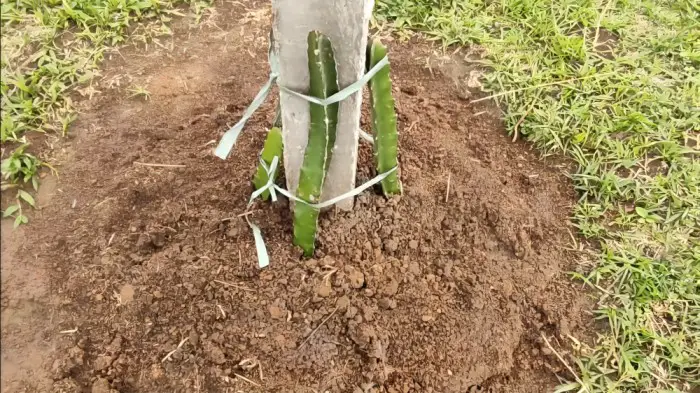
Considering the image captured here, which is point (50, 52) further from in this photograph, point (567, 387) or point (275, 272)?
point (567, 387)

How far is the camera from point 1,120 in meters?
2.25

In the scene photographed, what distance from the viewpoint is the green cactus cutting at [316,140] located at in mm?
1415

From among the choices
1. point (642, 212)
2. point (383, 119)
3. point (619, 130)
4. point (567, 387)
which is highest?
point (383, 119)

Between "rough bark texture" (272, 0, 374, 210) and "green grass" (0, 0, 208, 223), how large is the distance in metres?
0.96

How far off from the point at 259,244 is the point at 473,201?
74 cm

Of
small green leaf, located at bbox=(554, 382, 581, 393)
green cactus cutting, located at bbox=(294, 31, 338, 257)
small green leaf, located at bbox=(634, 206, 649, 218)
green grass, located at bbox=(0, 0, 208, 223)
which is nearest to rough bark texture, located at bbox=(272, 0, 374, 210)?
green cactus cutting, located at bbox=(294, 31, 338, 257)

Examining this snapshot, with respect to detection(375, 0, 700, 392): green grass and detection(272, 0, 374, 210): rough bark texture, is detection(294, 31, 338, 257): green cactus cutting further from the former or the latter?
detection(375, 0, 700, 392): green grass

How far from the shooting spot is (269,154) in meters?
1.83

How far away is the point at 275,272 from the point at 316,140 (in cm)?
44

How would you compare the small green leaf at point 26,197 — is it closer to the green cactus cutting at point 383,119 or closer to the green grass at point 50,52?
the green grass at point 50,52

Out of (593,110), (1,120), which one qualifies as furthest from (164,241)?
(593,110)

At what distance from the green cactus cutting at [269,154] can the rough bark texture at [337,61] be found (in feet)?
0.27

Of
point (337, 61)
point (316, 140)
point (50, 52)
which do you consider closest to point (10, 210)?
point (50, 52)

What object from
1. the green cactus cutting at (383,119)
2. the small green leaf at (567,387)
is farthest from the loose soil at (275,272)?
the green cactus cutting at (383,119)
